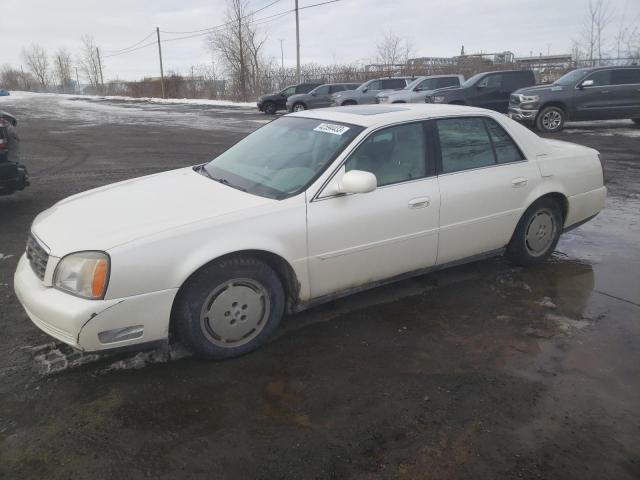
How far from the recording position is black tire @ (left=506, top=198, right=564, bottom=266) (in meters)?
4.50

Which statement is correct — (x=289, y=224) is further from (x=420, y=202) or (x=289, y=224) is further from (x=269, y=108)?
(x=269, y=108)

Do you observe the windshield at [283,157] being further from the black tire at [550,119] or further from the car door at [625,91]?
the car door at [625,91]

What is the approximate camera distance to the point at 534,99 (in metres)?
14.5

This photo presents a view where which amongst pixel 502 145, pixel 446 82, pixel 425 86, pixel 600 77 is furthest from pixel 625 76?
pixel 502 145

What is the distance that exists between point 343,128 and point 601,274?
107 inches

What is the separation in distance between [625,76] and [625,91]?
1.52ft

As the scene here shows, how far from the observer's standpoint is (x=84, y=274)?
2.81m

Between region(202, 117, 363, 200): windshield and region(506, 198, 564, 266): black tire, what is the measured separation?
1844mm

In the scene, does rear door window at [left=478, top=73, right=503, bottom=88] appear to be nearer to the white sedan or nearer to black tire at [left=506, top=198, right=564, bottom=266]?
the white sedan

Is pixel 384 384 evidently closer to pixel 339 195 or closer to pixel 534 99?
pixel 339 195

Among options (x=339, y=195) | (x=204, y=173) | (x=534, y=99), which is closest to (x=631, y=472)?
(x=339, y=195)

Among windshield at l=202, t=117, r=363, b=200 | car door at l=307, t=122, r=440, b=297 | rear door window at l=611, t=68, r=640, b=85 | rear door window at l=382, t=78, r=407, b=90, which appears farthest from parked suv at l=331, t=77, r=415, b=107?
car door at l=307, t=122, r=440, b=297

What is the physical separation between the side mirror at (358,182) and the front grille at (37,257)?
1.86 metres

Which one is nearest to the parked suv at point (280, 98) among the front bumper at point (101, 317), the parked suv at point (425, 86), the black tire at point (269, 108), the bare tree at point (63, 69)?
the black tire at point (269, 108)
